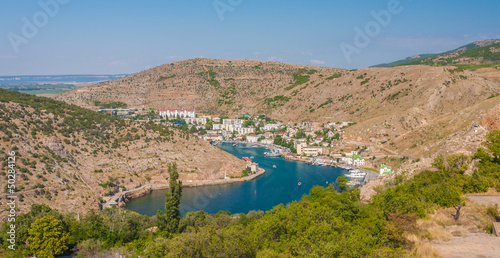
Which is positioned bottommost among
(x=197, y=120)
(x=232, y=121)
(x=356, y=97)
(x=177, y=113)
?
(x=197, y=120)

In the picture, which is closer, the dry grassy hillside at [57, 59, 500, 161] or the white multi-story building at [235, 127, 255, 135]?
the dry grassy hillside at [57, 59, 500, 161]

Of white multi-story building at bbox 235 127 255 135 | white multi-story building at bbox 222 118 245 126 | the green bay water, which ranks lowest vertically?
the green bay water

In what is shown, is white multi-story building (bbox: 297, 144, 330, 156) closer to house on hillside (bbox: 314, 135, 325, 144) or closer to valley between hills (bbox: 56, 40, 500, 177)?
valley between hills (bbox: 56, 40, 500, 177)

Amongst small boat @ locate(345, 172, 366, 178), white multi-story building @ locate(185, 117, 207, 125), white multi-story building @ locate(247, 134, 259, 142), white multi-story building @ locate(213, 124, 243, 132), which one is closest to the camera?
small boat @ locate(345, 172, 366, 178)

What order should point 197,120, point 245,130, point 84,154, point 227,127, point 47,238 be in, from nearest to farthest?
point 47,238 < point 84,154 < point 245,130 < point 227,127 < point 197,120

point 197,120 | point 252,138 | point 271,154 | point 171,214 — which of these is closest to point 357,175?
point 271,154

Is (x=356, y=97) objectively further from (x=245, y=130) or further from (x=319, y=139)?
(x=245, y=130)

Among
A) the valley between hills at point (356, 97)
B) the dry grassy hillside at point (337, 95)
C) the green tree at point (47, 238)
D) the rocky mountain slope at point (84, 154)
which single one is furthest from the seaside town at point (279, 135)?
the green tree at point (47, 238)

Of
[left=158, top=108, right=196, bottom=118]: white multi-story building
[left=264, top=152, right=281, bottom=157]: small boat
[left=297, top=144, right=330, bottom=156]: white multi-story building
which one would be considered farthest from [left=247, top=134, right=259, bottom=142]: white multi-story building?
[left=158, top=108, right=196, bottom=118]: white multi-story building
